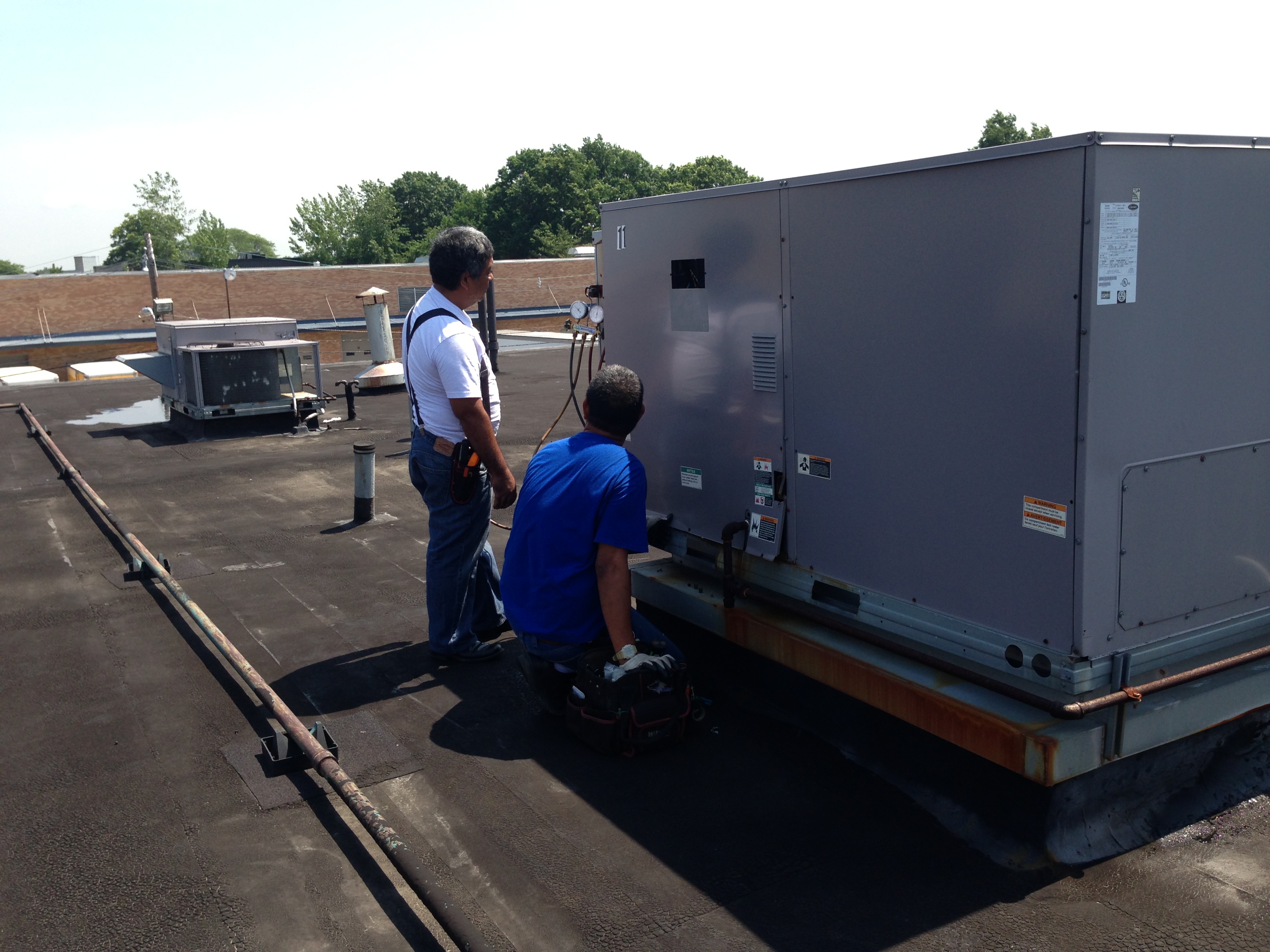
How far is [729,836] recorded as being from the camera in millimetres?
3627

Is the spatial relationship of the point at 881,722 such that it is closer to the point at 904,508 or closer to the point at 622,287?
the point at 904,508

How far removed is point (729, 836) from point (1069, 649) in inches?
51.8

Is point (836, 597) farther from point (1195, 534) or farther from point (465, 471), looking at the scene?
point (465, 471)

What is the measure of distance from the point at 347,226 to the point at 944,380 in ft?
344

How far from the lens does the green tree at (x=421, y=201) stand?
354 ft

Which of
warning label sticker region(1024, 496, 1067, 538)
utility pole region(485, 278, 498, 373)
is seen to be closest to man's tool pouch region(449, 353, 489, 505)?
warning label sticker region(1024, 496, 1067, 538)

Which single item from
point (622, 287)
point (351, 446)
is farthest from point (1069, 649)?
point (351, 446)

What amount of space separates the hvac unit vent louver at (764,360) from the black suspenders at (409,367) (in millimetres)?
1349

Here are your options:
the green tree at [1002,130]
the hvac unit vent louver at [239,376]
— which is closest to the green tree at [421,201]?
the green tree at [1002,130]

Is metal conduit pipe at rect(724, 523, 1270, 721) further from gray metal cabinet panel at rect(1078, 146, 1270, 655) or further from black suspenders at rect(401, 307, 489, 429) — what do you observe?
black suspenders at rect(401, 307, 489, 429)

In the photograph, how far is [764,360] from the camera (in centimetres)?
442

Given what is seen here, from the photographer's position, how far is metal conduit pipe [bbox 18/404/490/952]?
2.97 m

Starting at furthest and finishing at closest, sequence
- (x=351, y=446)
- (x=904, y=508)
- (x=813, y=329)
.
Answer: (x=351, y=446) < (x=813, y=329) < (x=904, y=508)

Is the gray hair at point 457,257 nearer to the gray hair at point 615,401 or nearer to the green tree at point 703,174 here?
the gray hair at point 615,401
